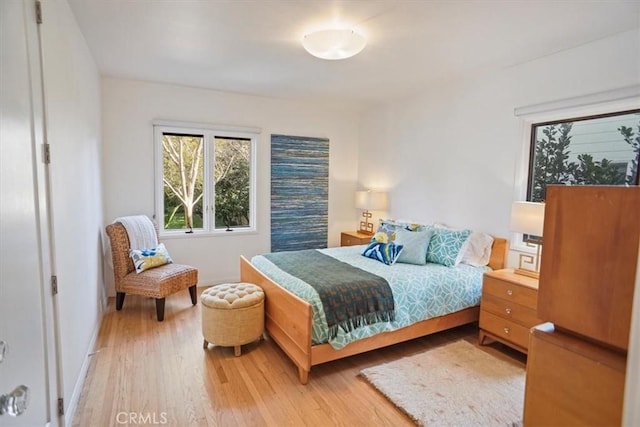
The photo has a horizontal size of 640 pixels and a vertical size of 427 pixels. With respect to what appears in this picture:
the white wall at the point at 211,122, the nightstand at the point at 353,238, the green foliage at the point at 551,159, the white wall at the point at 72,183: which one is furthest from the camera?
the nightstand at the point at 353,238

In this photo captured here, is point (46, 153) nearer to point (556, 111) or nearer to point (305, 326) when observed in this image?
point (305, 326)

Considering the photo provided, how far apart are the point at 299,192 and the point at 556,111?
3.23 m

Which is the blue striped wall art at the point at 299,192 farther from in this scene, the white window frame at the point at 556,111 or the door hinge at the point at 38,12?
the door hinge at the point at 38,12

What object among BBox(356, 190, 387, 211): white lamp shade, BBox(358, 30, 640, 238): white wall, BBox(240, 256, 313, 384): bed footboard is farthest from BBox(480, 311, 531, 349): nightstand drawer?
BBox(356, 190, 387, 211): white lamp shade

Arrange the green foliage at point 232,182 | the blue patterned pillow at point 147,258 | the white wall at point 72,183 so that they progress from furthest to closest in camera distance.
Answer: the green foliage at point 232,182, the blue patterned pillow at point 147,258, the white wall at point 72,183

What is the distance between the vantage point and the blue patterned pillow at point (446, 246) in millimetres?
3363

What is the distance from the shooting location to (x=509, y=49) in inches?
113

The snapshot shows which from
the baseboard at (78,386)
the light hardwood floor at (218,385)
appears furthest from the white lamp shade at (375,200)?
the baseboard at (78,386)

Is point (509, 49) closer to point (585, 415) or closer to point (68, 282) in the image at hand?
point (585, 415)

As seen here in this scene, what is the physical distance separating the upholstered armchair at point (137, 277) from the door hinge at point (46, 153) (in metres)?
1.92

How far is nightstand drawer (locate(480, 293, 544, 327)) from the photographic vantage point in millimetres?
2605

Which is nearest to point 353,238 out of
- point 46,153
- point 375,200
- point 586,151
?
point 375,200

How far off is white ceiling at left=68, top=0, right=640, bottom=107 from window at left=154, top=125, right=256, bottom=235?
83cm

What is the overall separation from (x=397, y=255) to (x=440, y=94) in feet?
6.65
